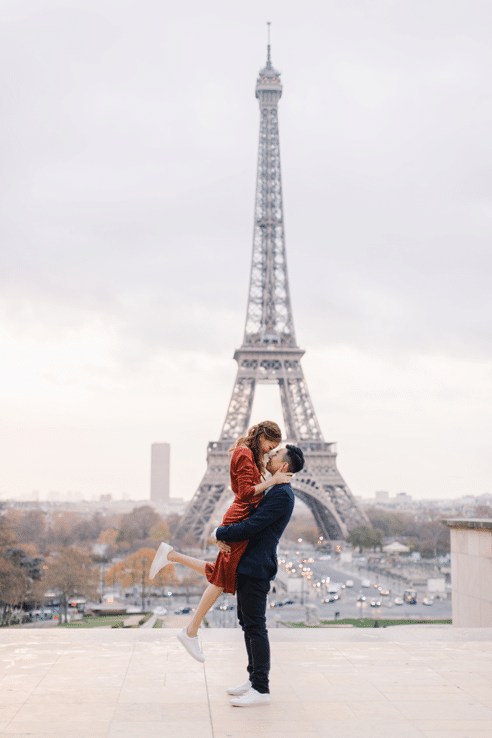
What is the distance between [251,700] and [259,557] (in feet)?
3.21

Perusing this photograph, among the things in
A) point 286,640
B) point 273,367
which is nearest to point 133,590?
point 273,367

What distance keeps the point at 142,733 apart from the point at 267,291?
49224 millimetres

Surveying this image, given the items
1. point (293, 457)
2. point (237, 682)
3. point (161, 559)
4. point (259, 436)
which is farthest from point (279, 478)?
point (237, 682)

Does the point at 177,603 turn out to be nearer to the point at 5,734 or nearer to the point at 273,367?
the point at 273,367

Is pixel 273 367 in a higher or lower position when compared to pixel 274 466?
higher

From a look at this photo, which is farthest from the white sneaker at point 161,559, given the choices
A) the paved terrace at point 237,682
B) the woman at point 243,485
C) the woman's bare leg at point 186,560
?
the paved terrace at point 237,682

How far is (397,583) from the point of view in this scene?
172ft

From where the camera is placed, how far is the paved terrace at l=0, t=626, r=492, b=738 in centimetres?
448

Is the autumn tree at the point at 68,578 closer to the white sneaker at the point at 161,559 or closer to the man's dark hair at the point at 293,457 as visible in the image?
the white sneaker at the point at 161,559

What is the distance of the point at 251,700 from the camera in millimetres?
4984

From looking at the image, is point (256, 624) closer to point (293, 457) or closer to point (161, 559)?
point (161, 559)

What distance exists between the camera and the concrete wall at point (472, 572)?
386 inches

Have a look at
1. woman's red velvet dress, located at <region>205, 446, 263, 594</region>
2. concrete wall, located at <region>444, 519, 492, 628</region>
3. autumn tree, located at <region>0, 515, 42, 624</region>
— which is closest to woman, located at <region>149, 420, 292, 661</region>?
woman's red velvet dress, located at <region>205, 446, 263, 594</region>

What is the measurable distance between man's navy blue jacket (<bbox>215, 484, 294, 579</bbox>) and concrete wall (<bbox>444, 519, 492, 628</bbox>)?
18.5 ft
